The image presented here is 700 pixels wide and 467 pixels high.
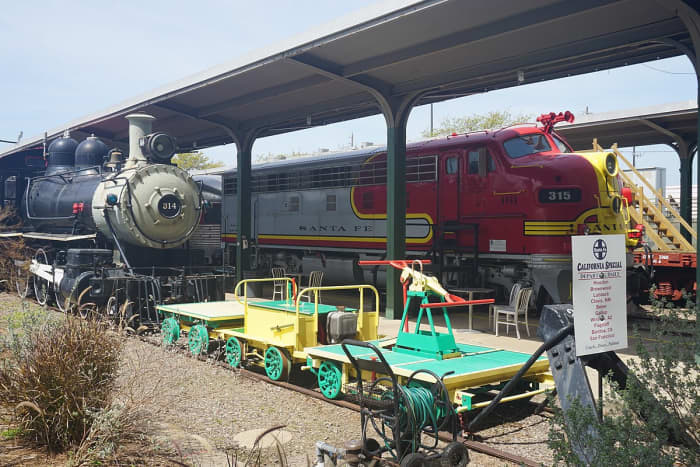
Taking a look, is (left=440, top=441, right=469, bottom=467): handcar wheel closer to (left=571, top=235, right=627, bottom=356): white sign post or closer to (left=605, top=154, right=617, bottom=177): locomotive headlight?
(left=571, top=235, right=627, bottom=356): white sign post

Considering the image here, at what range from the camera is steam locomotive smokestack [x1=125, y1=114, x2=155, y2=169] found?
11.9 metres

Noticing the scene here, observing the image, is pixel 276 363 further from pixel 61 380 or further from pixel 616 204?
pixel 616 204

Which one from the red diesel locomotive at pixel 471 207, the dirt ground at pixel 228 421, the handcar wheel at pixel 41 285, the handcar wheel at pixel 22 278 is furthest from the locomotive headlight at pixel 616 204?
the handcar wheel at pixel 22 278

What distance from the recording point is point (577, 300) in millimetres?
3938

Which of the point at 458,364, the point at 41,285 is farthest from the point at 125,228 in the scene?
the point at 458,364

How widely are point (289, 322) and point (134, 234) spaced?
4.86 m

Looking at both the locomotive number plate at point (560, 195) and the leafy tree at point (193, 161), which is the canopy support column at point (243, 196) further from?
the leafy tree at point (193, 161)

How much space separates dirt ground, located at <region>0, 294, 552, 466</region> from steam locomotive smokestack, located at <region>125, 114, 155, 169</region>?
17.7 feet

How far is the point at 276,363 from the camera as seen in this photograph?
297 inches

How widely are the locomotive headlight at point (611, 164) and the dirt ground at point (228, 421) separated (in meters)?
6.42

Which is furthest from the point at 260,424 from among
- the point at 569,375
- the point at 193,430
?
the point at 569,375

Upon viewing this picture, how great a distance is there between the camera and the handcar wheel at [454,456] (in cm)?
454

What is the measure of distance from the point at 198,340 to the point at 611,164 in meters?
8.20

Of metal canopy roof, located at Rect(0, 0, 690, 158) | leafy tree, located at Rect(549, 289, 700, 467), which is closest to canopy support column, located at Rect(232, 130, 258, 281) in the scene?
metal canopy roof, located at Rect(0, 0, 690, 158)
